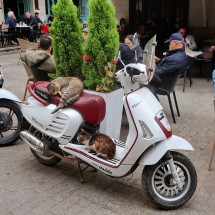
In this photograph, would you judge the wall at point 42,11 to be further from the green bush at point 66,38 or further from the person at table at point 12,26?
the green bush at point 66,38

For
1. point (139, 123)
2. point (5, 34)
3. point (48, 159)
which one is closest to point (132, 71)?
point (139, 123)

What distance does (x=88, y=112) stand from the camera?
3398 mm

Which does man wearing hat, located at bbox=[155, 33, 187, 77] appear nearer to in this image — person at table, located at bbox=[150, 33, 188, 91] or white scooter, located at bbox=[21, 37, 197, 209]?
person at table, located at bbox=[150, 33, 188, 91]

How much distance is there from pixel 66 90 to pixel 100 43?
92 cm

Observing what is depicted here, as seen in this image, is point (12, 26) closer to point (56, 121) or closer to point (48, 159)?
point (48, 159)

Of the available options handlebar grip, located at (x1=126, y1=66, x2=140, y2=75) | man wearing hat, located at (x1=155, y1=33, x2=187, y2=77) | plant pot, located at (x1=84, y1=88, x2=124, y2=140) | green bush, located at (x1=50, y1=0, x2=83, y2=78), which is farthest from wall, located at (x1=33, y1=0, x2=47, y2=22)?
handlebar grip, located at (x1=126, y1=66, x2=140, y2=75)

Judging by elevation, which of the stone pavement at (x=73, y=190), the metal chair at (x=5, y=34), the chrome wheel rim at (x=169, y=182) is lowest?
the stone pavement at (x=73, y=190)

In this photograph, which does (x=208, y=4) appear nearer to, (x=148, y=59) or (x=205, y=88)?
(x=205, y=88)

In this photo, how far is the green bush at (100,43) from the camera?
401cm

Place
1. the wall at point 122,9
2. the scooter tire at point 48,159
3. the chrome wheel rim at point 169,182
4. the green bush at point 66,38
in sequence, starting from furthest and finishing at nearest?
the wall at point 122,9, the green bush at point 66,38, the scooter tire at point 48,159, the chrome wheel rim at point 169,182

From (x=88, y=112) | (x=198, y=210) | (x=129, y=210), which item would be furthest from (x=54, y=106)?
(x=198, y=210)

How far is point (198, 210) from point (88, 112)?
4.57 ft

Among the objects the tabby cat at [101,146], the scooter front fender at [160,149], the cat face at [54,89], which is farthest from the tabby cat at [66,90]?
the scooter front fender at [160,149]

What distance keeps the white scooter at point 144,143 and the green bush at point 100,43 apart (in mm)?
772
